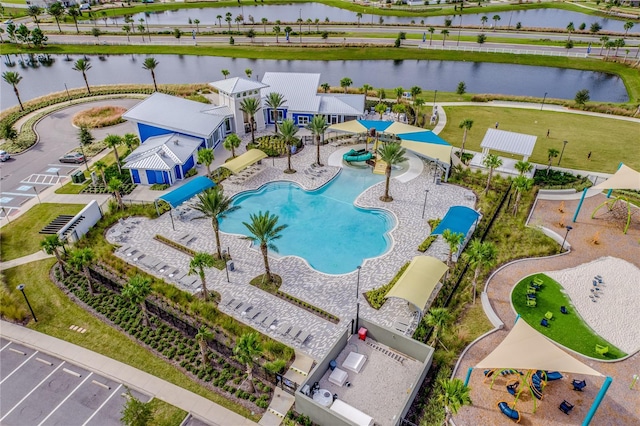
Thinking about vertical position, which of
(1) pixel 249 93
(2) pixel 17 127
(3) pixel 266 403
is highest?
(1) pixel 249 93

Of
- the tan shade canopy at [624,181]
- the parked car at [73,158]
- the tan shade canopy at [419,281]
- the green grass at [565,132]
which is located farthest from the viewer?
the green grass at [565,132]

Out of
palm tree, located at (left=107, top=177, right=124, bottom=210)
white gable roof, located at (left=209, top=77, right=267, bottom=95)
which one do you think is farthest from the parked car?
white gable roof, located at (left=209, top=77, right=267, bottom=95)

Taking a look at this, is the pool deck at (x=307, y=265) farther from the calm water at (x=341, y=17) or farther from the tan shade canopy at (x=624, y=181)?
the calm water at (x=341, y=17)

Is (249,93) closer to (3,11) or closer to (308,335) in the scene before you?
(308,335)

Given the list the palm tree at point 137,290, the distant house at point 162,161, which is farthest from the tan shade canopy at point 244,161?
the palm tree at point 137,290

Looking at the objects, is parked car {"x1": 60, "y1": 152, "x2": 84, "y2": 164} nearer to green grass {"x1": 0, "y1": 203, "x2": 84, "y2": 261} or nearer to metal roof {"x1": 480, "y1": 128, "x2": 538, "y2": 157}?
green grass {"x1": 0, "y1": 203, "x2": 84, "y2": 261}

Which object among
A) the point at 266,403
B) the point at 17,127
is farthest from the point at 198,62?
the point at 266,403
